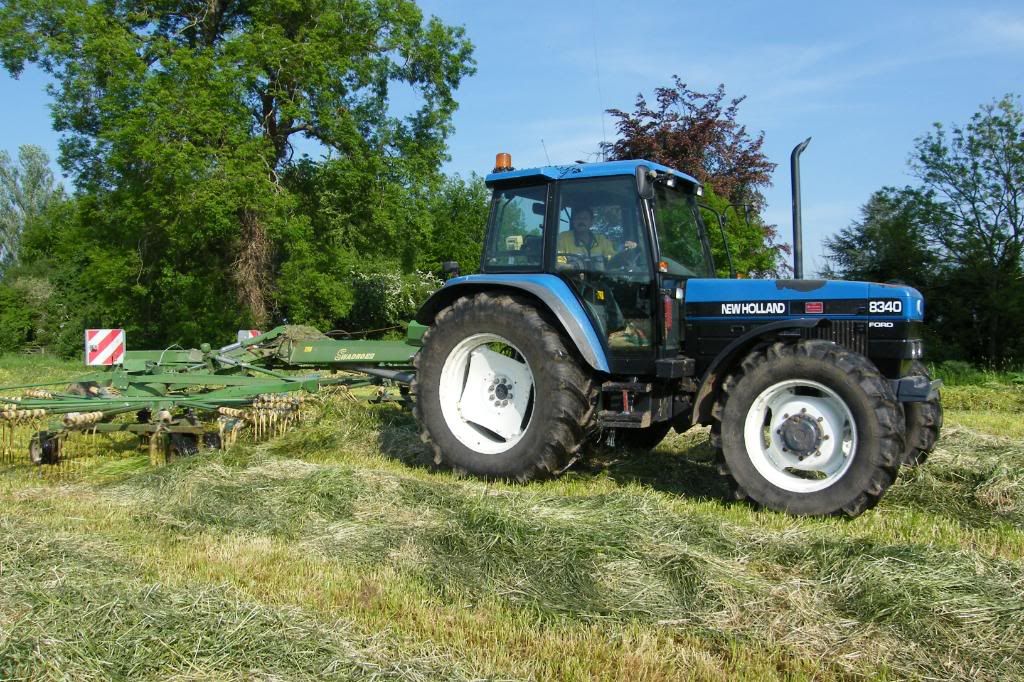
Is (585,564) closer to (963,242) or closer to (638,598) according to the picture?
(638,598)

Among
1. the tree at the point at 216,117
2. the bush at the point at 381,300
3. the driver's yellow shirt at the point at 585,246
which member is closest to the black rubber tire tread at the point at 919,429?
the driver's yellow shirt at the point at 585,246

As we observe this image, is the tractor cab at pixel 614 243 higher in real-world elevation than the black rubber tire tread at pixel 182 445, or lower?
higher

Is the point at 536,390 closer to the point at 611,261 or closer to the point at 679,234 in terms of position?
the point at 611,261

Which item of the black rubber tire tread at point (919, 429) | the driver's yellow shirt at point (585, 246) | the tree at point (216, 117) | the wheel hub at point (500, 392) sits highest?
the tree at point (216, 117)

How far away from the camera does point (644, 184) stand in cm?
538

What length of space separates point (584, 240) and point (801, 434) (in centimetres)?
188

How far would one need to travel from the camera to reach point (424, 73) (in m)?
20.8

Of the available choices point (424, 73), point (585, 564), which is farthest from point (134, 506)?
point (424, 73)

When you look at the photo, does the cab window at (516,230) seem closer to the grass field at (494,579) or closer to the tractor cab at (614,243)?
the tractor cab at (614,243)

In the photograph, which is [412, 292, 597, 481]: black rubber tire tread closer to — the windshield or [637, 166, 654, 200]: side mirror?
the windshield

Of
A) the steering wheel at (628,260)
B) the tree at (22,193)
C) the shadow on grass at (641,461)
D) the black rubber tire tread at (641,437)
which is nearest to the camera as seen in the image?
the steering wheel at (628,260)

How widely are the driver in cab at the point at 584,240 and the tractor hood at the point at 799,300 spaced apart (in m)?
0.60

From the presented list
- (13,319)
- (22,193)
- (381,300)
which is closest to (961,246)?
(381,300)

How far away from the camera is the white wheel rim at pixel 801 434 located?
15.5 ft
